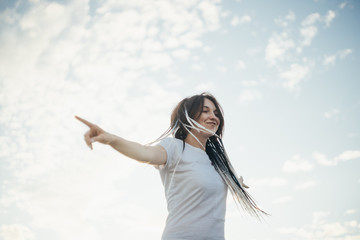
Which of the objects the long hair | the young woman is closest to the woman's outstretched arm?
the young woman

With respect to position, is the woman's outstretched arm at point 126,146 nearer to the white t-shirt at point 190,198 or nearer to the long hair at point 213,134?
the white t-shirt at point 190,198

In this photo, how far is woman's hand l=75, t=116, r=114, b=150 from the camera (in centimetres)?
185

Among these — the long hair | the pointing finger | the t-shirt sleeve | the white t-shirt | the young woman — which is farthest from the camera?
the long hair

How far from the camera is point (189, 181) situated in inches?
98.3

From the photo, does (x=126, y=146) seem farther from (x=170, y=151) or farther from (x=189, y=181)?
(x=189, y=181)

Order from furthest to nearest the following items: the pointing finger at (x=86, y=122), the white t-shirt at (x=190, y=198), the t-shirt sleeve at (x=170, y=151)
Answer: the t-shirt sleeve at (x=170, y=151) → the white t-shirt at (x=190, y=198) → the pointing finger at (x=86, y=122)

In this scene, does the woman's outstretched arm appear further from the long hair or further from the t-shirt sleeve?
the long hair

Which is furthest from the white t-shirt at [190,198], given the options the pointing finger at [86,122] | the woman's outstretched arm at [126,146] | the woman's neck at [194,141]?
the pointing finger at [86,122]

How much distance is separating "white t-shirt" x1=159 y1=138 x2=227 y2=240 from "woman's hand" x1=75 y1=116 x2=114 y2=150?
74cm

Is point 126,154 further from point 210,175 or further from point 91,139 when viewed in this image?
point 210,175

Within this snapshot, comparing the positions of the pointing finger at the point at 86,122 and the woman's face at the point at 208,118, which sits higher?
the woman's face at the point at 208,118

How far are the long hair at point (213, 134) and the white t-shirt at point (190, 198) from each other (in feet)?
1.37

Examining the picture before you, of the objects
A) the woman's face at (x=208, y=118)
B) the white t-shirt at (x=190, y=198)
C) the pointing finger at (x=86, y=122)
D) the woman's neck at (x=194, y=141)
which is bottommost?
the white t-shirt at (x=190, y=198)

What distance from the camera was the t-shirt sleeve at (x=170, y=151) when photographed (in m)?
2.49
